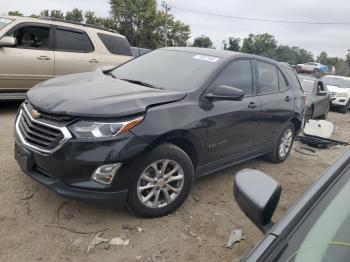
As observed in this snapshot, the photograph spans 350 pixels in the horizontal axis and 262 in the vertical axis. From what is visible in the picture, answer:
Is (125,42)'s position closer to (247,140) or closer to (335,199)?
(247,140)

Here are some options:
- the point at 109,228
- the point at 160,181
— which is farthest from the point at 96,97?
the point at 109,228

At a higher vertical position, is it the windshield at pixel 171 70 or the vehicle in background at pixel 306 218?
the windshield at pixel 171 70

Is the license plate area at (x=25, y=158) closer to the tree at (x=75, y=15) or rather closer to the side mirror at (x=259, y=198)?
the side mirror at (x=259, y=198)

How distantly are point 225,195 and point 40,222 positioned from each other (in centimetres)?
214

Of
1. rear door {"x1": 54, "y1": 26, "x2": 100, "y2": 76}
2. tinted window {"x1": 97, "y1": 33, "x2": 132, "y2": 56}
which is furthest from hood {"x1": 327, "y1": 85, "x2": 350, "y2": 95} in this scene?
rear door {"x1": 54, "y1": 26, "x2": 100, "y2": 76}

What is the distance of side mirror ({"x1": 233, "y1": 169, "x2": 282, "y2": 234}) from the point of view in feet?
5.38

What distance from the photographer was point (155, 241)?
10.9 ft

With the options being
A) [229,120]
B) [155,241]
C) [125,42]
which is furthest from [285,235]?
[125,42]

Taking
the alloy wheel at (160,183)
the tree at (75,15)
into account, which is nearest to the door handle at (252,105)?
the alloy wheel at (160,183)

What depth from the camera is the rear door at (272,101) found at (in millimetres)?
5016

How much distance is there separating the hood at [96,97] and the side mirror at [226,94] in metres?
0.36

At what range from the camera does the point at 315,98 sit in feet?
34.2

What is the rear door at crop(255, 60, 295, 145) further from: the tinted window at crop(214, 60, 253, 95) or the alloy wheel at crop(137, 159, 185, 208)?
the alloy wheel at crop(137, 159, 185, 208)

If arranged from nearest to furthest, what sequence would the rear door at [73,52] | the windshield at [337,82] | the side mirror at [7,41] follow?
1. the side mirror at [7,41]
2. the rear door at [73,52]
3. the windshield at [337,82]
